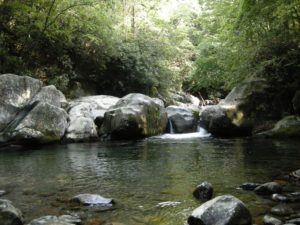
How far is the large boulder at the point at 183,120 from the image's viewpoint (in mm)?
17609

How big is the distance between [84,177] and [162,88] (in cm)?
1741

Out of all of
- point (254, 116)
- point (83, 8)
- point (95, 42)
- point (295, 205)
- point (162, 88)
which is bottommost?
point (295, 205)

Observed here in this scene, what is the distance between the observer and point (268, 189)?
20.5ft

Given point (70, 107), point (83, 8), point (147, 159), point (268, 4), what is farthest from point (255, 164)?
point (83, 8)

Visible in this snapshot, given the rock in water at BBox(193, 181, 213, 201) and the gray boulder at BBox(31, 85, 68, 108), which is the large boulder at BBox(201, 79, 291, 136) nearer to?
the gray boulder at BBox(31, 85, 68, 108)

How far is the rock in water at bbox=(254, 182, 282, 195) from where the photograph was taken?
20.4ft

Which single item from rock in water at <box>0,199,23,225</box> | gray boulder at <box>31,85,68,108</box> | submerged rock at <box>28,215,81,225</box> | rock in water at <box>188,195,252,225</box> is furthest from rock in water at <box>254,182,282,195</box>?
gray boulder at <box>31,85,68,108</box>

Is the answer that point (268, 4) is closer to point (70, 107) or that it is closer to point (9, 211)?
point (9, 211)

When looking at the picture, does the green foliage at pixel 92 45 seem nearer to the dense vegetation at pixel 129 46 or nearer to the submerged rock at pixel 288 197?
the dense vegetation at pixel 129 46

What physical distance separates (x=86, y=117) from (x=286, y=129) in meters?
7.60

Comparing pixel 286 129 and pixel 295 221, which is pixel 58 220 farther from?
pixel 286 129

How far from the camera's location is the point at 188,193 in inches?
254

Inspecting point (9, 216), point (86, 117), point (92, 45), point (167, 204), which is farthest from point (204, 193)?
point (92, 45)

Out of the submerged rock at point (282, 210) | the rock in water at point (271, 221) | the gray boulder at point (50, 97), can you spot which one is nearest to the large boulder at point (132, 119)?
the gray boulder at point (50, 97)
